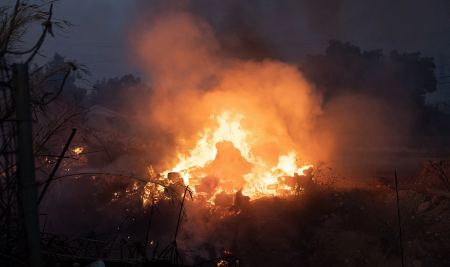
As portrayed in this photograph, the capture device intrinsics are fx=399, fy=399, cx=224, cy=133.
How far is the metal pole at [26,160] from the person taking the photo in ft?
8.38

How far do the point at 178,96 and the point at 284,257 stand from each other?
1002 cm

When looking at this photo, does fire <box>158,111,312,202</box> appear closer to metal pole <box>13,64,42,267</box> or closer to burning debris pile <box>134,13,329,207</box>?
burning debris pile <box>134,13,329,207</box>

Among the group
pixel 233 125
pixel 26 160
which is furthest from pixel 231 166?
pixel 26 160

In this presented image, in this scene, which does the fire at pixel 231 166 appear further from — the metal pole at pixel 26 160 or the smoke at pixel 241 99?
the metal pole at pixel 26 160

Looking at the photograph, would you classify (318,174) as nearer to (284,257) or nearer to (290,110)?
(290,110)

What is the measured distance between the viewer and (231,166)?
13.9 meters

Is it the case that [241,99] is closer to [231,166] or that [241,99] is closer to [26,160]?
[231,166]

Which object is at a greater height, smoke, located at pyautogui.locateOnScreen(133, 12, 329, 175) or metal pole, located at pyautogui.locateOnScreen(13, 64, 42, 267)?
smoke, located at pyautogui.locateOnScreen(133, 12, 329, 175)

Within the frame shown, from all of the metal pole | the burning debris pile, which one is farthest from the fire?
the metal pole

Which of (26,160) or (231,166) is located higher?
(231,166)

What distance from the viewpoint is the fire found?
13.4 m

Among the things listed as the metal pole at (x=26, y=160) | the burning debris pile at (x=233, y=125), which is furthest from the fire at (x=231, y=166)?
the metal pole at (x=26, y=160)

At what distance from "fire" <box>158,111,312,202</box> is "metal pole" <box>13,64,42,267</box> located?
34.0 ft

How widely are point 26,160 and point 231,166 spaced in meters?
11.4
